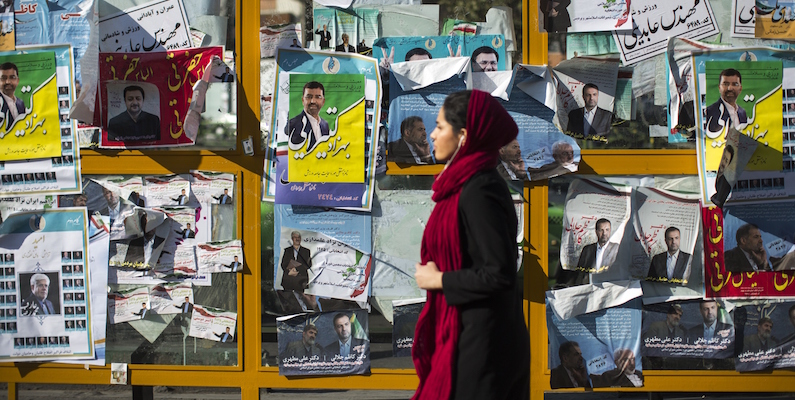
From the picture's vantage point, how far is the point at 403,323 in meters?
3.77

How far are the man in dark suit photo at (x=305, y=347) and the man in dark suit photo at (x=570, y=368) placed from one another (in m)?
1.34

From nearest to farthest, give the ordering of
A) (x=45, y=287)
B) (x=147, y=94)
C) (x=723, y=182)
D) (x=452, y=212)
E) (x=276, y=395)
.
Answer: (x=452, y=212) < (x=723, y=182) < (x=147, y=94) < (x=45, y=287) < (x=276, y=395)

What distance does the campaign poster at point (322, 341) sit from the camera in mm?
3770

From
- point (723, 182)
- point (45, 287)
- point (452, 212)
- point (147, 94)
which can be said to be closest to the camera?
point (452, 212)

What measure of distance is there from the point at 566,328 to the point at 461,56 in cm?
161

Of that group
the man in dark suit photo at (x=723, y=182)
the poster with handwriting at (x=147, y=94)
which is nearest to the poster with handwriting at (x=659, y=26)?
the man in dark suit photo at (x=723, y=182)

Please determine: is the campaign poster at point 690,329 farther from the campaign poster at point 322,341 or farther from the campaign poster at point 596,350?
the campaign poster at point 322,341

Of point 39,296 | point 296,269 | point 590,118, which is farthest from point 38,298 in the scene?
point 590,118

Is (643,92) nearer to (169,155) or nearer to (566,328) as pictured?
(566,328)

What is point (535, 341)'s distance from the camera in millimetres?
3785

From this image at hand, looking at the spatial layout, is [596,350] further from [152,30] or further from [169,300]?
[152,30]

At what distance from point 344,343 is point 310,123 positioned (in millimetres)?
1237

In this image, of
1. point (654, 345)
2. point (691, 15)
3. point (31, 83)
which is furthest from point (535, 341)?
point (31, 83)

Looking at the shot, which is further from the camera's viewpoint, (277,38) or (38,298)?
(38,298)
